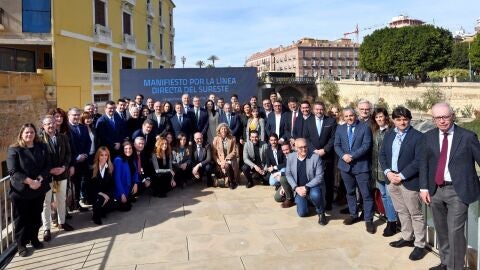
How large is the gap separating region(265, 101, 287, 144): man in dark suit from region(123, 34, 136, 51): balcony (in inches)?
694

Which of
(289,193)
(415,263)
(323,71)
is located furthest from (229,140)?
(323,71)

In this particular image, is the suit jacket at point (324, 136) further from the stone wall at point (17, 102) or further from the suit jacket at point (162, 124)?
the stone wall at point (17, 102)

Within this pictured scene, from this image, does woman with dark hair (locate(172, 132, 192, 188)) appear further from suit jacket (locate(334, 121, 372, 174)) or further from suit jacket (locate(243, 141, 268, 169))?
suit jacket (locate(334, 121, 372, 174))

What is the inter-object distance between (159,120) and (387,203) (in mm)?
4332

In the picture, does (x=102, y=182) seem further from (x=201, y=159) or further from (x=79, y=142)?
(x=201, y=159)

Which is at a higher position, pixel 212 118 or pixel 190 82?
pixel 190 82

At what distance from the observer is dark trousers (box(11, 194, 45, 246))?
4270mm

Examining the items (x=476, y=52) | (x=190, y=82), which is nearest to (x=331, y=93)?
(x=476, y=52)

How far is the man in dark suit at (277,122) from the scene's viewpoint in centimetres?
695

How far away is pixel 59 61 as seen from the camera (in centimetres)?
1655

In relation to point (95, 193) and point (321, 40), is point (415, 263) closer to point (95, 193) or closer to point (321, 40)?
point (95, 193)

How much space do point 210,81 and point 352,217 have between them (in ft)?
19.2

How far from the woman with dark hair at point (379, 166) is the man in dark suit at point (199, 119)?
380cm

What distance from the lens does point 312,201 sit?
208 inches
